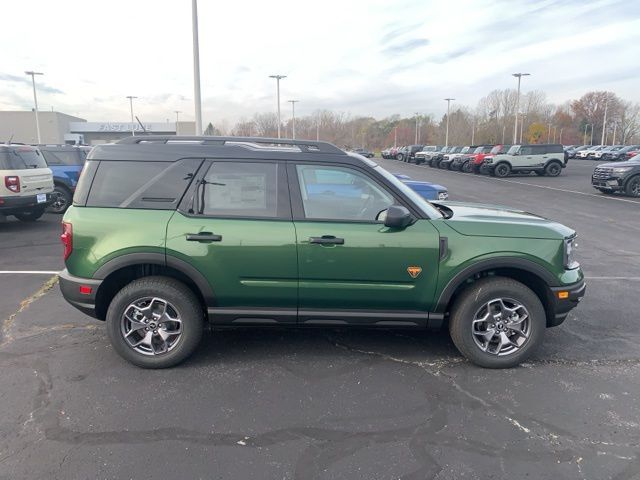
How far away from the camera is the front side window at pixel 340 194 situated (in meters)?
3.76

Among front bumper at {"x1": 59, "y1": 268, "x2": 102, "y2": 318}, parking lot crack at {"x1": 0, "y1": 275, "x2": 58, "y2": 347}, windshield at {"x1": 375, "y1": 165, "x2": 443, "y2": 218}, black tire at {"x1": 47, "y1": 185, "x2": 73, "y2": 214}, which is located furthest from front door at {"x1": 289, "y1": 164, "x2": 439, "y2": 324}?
black tire at {"x1": 47, "y1": 185, "x2": 73, "y2": 214}

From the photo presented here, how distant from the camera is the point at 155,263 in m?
3.66

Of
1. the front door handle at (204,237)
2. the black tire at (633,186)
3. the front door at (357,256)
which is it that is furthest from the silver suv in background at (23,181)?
the black tire at (633,186)

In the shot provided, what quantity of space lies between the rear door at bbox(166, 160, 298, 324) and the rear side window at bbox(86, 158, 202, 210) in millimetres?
116

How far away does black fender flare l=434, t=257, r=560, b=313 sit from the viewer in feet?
12.0

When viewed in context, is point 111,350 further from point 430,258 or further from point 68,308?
point 430,258

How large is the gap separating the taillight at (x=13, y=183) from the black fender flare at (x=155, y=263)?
23.4 ft

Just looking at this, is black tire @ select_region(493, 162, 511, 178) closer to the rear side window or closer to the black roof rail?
the black roof rail

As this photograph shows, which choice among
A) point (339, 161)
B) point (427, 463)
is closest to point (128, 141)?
point (339, 161)

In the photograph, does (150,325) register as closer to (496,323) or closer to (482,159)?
(496,323)

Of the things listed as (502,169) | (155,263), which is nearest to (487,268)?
(155,263)

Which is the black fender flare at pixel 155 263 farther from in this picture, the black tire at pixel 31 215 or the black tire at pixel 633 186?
the black tire at pixel 633 186

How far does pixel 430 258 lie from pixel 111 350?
2.90 m

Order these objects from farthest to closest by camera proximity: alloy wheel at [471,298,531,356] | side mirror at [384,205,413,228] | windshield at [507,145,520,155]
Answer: windshield at [507,145,520,155] < alloy wheel at [471,298,531,356] < side mirror at [384,205,413,228]
